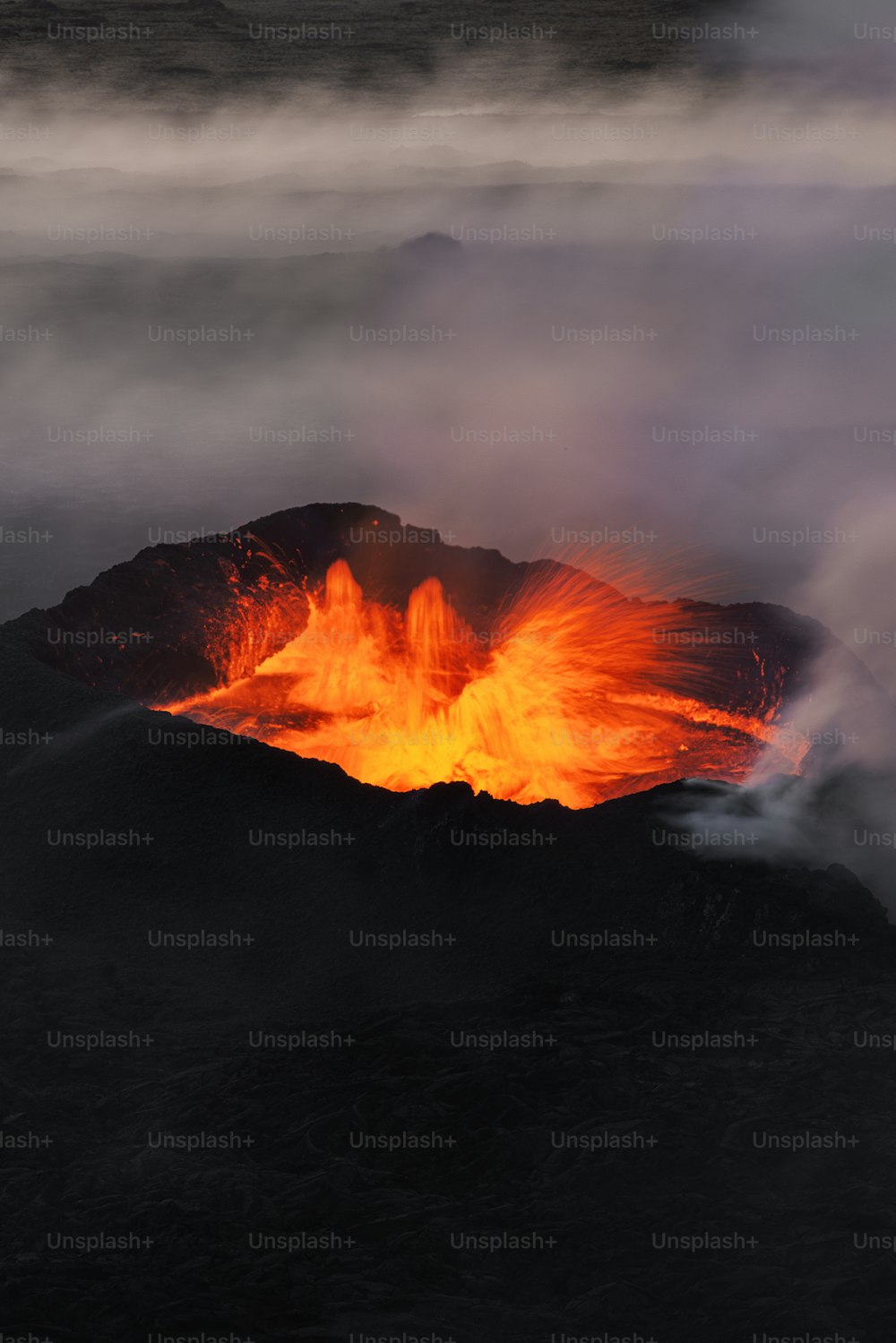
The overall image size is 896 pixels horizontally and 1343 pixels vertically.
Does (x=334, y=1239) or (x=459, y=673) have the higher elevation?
(x=459, y=673)

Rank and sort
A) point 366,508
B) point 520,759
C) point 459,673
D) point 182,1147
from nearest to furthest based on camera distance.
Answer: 1. point 182,1147
2. point 520,759
3. point 459,673
4. point 366,508

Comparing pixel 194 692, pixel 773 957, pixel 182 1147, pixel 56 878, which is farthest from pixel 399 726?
pixel 182 1147

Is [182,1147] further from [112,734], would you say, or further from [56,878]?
[112,734]

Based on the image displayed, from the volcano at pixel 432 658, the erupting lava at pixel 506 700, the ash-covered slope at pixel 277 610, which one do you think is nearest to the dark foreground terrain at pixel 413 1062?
the ash-covered slope at pixel 277 610

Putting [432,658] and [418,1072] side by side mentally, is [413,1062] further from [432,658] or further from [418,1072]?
[432,658]

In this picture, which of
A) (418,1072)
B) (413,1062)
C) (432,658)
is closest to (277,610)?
(432,658)

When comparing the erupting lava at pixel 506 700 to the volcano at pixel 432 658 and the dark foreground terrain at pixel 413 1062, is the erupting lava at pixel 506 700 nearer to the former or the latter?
the volcano at pixel 432 658
